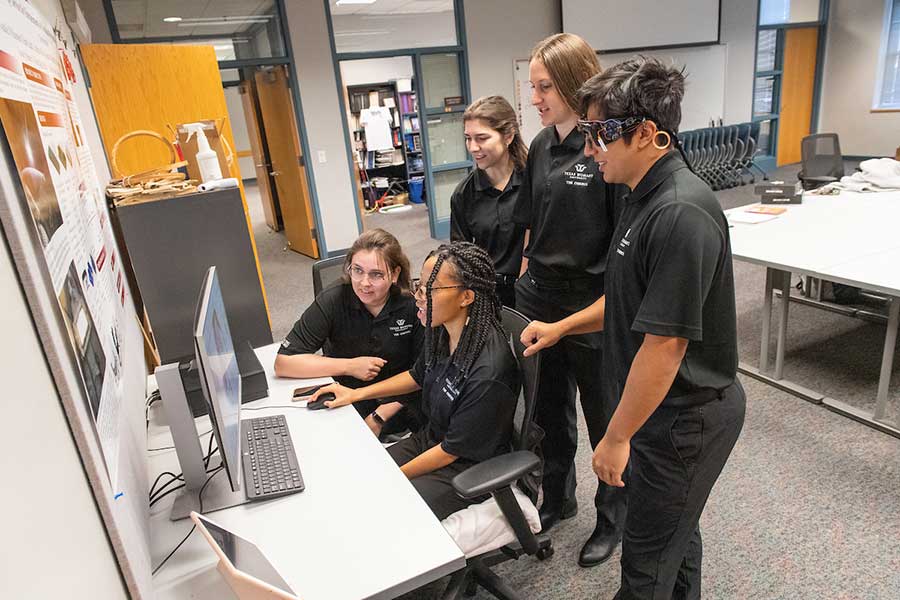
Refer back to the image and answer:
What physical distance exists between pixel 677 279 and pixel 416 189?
8026 millimetres

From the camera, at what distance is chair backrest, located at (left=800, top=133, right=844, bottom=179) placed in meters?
4.85

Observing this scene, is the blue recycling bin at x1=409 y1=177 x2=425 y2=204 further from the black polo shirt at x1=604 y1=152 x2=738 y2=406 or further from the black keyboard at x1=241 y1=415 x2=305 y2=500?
the black polo shirt at x1=604 y1=152 x2=738 y2=406

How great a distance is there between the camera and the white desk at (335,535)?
106 centimetres

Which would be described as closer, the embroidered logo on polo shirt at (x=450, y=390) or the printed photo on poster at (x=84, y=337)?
the printed photo on poster at (x=84, y=337)

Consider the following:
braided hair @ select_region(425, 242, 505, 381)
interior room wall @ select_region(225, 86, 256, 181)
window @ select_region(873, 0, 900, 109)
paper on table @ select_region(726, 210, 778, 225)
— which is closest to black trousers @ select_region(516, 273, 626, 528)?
braided hair @ select_region(425, 242, 505, 381)

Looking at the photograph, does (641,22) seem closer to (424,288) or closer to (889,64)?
(889,64)

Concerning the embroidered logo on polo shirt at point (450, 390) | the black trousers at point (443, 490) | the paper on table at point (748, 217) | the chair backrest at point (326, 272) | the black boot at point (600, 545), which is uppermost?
the chair backrest at point (326, 272)

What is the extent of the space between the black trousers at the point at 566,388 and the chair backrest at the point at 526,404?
0.28 meters

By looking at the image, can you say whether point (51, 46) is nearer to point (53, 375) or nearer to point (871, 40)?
point (53, 375)

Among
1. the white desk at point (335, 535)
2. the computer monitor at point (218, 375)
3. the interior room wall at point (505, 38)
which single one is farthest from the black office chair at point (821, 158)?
the computer monitor at point (218, 375)

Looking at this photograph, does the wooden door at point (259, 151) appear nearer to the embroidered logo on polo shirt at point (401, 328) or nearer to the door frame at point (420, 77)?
the door frame at point (420, 77)

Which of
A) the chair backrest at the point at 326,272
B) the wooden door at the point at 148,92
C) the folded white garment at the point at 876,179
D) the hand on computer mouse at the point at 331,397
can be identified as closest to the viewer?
the hand on computer mouse at the point at 331,397

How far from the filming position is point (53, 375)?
0.77m

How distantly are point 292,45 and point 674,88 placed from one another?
513 cm
